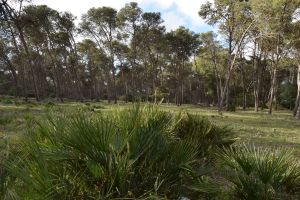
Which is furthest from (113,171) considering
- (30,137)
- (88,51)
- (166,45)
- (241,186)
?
(88,51)

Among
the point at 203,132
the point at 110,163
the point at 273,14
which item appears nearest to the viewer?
the point at 110,163

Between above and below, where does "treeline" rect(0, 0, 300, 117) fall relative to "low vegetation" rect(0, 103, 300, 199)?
above

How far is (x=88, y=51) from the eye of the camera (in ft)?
226

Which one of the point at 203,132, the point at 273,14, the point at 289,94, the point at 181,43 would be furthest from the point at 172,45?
the point at 203,132

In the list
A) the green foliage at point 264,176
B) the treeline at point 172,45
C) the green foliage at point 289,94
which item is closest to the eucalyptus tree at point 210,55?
the treeline at point 172,45

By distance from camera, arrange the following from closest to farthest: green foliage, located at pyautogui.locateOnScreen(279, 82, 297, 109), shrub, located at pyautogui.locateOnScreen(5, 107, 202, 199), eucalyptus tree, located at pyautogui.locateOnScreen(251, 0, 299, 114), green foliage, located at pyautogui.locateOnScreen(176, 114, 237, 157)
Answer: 1. shrub, located at pyautogui.locateOnScreen(5, 107, 202, 199)
2. green foliage, located at pyautogui.locateOnScreen(176, 114, 237, 157)
3. eucalyptus tree, located at pyautogui.locateOnScreen(251, 0, 299, 114)
4. green foliage, located at pyautogui.locateOnScreen(279, 82, 297, 109)

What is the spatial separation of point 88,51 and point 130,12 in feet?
59.7

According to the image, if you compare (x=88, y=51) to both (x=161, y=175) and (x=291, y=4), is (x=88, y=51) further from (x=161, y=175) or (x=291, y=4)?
(x=161, y=175)

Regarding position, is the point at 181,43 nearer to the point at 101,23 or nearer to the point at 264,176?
the point at 101,23

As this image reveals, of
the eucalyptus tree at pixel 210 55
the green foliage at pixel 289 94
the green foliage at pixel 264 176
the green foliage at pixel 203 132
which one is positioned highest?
the eucalyptus tree at pixel 210 55

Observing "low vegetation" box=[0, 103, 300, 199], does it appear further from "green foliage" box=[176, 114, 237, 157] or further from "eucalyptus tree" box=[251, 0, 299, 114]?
"eucalyptus tree" box=[251, 0, 299, 114]

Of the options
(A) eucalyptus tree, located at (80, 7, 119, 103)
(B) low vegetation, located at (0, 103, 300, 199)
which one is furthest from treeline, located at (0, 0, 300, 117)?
(B) low vegetation, located at (0, 103, 300, 199)

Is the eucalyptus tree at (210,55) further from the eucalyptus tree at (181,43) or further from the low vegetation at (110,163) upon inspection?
the low vegetation at (110,163)

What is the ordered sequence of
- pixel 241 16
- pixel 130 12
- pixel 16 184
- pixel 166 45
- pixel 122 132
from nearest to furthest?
pixel 16 184, pixel 122 132, pixel 241 16, pixel 130 12, pixel 166 45
